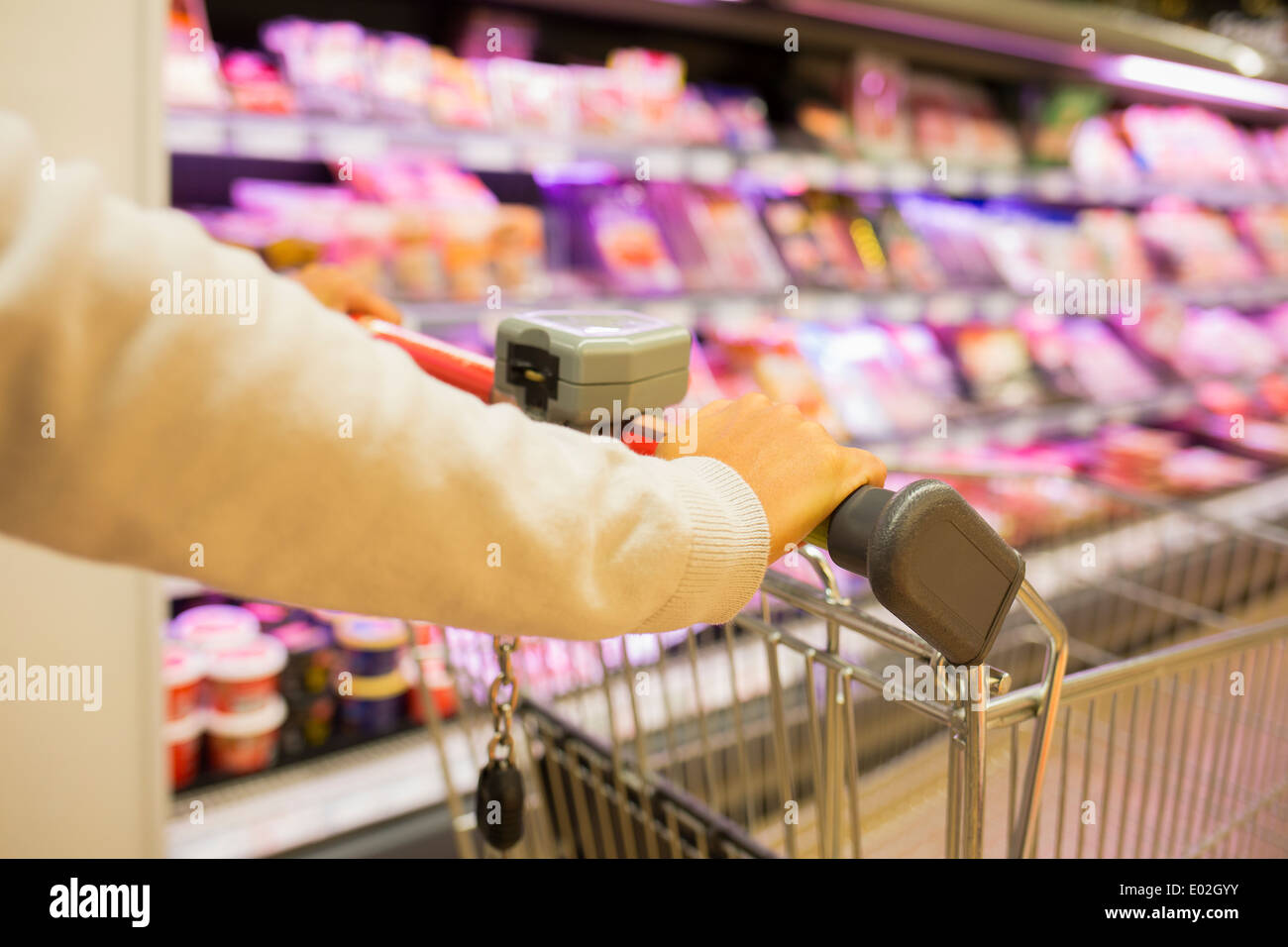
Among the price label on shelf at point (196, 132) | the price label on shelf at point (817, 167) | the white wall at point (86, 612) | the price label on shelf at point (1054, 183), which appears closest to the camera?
the white wall at point (86, 612)

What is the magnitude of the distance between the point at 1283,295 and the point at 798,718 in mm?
3919

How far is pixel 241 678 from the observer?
1.90 m

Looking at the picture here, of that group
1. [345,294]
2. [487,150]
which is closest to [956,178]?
[487,150]

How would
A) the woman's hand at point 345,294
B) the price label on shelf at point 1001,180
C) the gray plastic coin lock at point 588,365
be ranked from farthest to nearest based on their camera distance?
the price label on shelf at point 1001,180
the woman's hand at point 345,294
the gray plastic coin lock at point 588,365

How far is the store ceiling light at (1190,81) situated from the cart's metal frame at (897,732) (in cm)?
163

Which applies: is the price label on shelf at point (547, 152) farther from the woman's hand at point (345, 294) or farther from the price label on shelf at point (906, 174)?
the price label on shelf at point (906, 174)

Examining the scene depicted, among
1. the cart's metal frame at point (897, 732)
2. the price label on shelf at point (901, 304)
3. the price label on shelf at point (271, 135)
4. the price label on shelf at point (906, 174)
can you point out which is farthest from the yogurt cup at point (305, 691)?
the price label on shelf at point (906, 174)

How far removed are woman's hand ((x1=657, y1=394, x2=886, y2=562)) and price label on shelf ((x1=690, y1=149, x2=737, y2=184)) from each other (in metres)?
1.76

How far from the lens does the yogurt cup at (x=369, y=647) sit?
2068 mm

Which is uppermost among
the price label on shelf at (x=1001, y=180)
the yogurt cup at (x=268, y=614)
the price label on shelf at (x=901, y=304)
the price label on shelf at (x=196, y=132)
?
the price label on shelf at (x=1001, y=180)

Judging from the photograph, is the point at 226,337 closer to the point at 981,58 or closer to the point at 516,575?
the point at 516,575

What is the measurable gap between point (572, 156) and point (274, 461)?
180 cm

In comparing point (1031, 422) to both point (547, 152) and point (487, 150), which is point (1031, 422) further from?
point (487, 150)

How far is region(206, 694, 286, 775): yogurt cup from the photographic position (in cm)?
189
